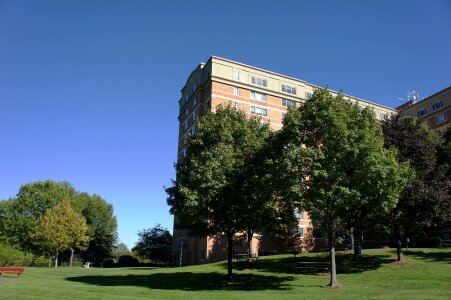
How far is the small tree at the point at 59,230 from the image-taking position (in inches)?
2442

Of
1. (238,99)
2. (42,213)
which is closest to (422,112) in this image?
(238,99)

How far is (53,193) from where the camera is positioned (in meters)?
79.4

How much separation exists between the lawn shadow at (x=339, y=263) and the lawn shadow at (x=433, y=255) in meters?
2.98

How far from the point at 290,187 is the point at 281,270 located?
11.9 meters

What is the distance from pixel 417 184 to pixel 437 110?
57.8 m

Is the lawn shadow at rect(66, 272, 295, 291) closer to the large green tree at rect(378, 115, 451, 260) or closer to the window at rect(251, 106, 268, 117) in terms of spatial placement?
the large green tree at rect(378, 115, 451, 260)

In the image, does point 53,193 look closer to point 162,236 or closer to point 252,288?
point 162,236

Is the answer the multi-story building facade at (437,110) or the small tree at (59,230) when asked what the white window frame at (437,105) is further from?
the small tree at (59,230)

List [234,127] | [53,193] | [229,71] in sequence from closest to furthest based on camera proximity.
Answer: [234,127] → [229,71] → [53,193]

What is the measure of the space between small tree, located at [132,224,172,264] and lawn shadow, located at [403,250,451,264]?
46770mm

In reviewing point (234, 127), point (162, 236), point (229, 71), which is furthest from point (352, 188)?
point (162, 236)

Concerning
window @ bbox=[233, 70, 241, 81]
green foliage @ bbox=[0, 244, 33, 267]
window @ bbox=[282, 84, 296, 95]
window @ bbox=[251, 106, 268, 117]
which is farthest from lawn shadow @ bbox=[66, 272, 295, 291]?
window @ bbox=[282, 84, 296, 95]

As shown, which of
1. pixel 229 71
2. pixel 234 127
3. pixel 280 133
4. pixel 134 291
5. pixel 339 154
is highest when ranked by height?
pixel 229 71

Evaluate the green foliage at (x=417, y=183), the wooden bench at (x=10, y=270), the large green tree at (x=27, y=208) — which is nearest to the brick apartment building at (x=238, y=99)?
the green foliage at (x=417, y=183)
